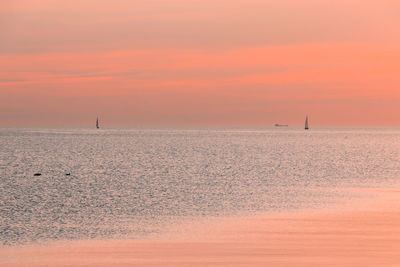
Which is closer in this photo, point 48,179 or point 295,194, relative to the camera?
point 295,194

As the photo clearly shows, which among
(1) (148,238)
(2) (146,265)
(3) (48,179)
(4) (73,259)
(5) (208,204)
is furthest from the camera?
(3) (48,179)

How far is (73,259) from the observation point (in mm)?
22000

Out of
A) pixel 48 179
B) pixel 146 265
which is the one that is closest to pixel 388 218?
pixel 146 265

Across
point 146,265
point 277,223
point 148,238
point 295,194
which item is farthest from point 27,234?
point 295,194

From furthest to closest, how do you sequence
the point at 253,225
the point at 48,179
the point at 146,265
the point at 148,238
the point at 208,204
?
the point at 48,179 → the point at 208,204 → the point at 253,225 → the point at 148,238 → the point at 146,265

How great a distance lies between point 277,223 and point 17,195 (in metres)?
25.8

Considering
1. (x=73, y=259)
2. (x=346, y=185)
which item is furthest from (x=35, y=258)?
(x=346, y=185)

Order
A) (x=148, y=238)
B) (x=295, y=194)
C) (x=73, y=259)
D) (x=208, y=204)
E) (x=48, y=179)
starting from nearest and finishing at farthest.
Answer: (x=73, y=259)
(x=148, y=238)
(x=208, y=204)
(x=295, y=194)
(x=48, y=179)

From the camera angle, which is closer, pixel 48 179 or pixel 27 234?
pixel 27 234

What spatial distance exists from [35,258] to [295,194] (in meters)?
29.0

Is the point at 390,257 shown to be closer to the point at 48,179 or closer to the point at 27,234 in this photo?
the point at 27,234

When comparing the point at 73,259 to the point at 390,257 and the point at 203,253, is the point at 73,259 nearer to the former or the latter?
the point at 203,253

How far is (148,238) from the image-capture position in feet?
87.4

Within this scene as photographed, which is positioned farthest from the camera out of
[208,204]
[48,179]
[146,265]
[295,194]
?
[48,179]
